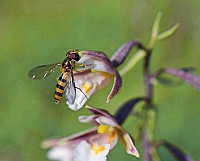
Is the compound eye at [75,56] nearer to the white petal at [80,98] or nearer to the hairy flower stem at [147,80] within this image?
the white petal at [80,98]

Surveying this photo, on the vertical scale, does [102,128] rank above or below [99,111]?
below

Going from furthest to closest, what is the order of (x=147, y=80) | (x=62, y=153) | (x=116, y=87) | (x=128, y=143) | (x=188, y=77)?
(x=62, y=153) < (x=147, y=80) < (x=188, y=77) < (x=128, y=143) < (x=116, y=87)

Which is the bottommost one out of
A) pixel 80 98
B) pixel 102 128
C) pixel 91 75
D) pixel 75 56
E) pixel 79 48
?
pixel 79 48

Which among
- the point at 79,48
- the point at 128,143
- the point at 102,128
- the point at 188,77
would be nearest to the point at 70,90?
the point at 102,128

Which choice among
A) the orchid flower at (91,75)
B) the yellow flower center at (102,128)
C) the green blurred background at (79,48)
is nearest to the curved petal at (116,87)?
the orchid flower at (91,75)

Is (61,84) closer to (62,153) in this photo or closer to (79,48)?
(62,153)

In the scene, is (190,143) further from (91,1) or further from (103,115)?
(91,1)

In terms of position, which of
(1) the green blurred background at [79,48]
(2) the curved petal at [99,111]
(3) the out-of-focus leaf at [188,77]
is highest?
(3) the out-of-focus leaf at [188,77]
